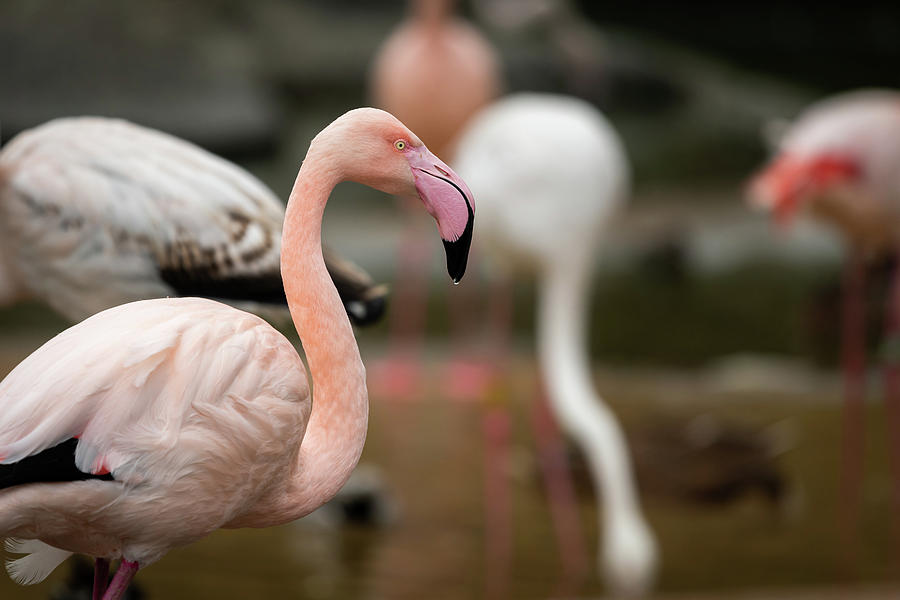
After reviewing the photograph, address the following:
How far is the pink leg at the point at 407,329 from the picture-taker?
17.7ft

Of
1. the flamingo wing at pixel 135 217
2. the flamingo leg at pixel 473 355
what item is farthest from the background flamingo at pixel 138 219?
the flamingo leg at pixel 473 355

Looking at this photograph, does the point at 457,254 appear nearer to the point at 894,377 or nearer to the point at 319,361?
the point at 319,361

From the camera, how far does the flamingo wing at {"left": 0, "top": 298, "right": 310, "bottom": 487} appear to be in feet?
4.46

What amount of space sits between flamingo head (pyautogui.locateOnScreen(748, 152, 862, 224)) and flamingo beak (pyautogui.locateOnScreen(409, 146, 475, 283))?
3.12 meters

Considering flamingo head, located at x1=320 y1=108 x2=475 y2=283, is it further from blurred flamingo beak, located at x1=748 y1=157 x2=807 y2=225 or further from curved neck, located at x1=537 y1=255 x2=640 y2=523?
blurred flamingo beak, located at x1=748 y1=157 x2=807 y2=225

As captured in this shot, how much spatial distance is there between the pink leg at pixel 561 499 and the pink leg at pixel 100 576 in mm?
2318

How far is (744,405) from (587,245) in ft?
4.82

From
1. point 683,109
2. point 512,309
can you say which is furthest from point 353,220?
point 683,109

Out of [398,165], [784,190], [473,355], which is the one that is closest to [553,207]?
[784,190]

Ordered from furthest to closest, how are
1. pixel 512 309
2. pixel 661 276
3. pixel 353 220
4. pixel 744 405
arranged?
pixel 353 220 → pixel 661 276 → pixel 512 309 → pixel 744 405

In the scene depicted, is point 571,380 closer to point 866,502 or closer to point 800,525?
point 800,525

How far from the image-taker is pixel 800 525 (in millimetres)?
4324

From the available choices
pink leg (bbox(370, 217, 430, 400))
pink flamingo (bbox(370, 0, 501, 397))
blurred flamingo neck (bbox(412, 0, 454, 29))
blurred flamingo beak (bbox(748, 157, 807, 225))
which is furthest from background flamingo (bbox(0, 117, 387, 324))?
blurred flamingo neck (bbox(412, 0, 454, 29))

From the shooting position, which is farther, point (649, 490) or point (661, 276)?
point (661, 276)
